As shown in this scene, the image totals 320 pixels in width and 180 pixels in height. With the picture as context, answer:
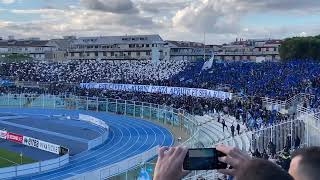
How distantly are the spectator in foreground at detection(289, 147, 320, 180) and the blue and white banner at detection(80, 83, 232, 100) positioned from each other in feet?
126

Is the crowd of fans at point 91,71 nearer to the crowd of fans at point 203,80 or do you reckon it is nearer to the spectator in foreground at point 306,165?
the crowd of fans at point 203,80

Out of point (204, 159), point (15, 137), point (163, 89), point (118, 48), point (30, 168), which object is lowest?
point (15, 137)

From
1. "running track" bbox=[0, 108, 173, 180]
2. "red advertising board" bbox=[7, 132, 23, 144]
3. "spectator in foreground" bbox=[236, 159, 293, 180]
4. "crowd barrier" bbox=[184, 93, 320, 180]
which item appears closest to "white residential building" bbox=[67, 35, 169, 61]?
"running track" bbox=[0, 108, 173, 180]

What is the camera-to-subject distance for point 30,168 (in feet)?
79.7

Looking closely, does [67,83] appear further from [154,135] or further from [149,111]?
[154,135]

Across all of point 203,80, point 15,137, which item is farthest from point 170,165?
point 203,80

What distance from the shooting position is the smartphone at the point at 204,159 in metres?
3.13

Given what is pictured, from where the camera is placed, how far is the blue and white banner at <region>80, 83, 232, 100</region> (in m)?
44.2

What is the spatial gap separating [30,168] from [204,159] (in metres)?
22.3

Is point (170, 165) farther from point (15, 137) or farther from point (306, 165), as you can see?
point (15, 137)

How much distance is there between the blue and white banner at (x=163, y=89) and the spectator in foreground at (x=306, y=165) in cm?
3854

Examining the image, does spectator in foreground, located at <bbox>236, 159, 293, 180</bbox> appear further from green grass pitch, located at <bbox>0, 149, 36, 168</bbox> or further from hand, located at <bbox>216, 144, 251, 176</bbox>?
green grass pitch, located at <bbox>0, 149, 36, 168</bbox>

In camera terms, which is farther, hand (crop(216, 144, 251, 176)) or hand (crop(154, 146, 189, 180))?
hand (crop(216, 144, 251, 176))

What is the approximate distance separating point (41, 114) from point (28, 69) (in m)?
23.9
